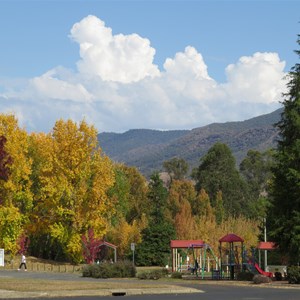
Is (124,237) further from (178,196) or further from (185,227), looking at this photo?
(178,196)

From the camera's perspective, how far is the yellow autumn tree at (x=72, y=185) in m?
80.2

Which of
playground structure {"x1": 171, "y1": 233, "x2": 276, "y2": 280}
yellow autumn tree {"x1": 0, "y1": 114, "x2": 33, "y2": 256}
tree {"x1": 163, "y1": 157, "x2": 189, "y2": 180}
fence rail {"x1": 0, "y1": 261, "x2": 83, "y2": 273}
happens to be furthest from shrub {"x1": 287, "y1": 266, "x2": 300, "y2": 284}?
tree {"x1": 163, "y1": 157, "x2": 189, "y2": 180}

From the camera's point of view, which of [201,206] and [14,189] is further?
[201,206]

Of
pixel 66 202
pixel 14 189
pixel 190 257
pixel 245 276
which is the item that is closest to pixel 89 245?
pixel 66 202

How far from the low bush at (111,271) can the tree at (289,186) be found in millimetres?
11461

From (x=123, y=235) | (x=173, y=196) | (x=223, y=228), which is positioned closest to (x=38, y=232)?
(x=123, y=235)

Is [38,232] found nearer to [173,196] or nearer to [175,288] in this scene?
[173,196]

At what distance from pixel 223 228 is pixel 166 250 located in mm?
6973

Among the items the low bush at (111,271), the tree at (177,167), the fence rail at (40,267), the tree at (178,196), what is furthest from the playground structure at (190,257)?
the tree at (177,167)

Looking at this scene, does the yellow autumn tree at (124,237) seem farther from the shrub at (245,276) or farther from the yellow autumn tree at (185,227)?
the shrub at (245,276)


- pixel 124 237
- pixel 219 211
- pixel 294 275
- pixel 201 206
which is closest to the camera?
pixel 294 275

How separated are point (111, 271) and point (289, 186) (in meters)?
14.3

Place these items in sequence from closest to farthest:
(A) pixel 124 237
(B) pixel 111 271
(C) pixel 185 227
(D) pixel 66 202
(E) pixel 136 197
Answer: (B) pixel 111 271 → (D) pixel 66 202 → (C) pixel 185 227 → (A) pixel 124 237 → (E) pixel 136 197

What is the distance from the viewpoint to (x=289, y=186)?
50.1 metres
